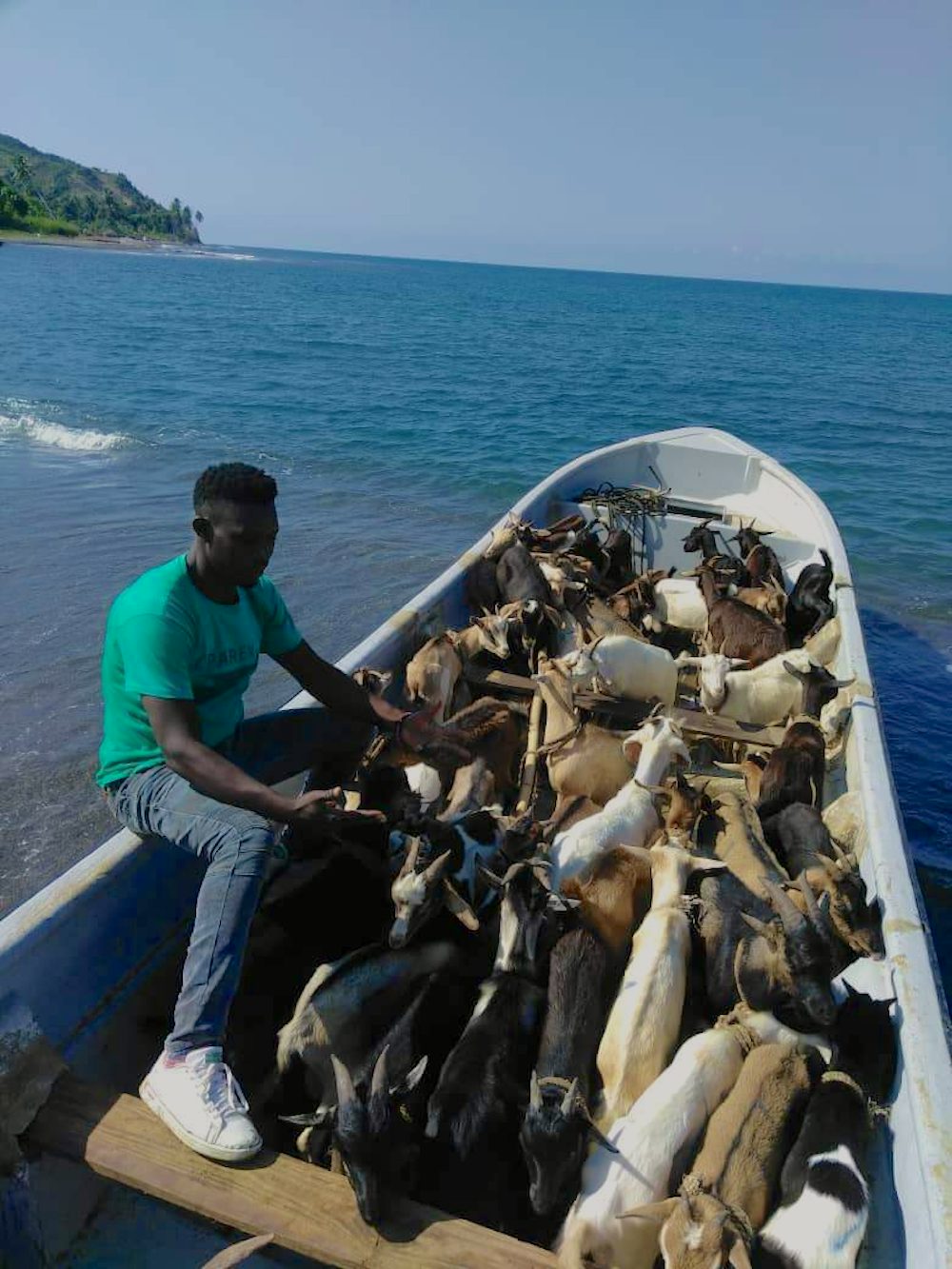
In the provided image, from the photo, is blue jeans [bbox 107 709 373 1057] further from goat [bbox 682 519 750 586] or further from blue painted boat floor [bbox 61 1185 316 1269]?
goat [bbox 682 519 750 586]

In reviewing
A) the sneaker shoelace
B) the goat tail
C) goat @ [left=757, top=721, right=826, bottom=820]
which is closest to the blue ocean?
goat @ [left=757, top=721, right=826, bottom=820]

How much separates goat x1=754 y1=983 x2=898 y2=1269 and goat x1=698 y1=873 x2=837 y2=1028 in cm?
14

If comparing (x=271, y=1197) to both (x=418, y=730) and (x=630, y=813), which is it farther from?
(x=630, y=813)

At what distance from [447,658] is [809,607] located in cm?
365

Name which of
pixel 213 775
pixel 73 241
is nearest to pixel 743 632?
pixel 213 775

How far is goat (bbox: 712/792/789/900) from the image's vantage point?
432cm

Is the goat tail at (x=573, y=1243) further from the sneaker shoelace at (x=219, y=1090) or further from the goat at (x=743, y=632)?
the goat at (x=743, y=632)

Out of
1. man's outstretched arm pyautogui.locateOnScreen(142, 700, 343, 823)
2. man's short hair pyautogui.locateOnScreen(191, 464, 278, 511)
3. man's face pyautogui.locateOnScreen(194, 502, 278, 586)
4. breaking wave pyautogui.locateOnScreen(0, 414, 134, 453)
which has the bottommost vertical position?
breaking wave pyautogui.locateOnScreen(0, 414, 134, 453)

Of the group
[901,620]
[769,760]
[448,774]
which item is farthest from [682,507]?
[448,774]

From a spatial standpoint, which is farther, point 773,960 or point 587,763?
point 587,763

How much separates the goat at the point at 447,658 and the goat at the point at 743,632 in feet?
6.05

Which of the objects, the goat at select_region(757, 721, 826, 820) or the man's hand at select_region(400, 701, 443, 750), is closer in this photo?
the man's hand at select_region(400, 701, 443, 750)

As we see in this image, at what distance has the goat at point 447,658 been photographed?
5938 mm

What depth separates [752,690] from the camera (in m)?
6.21
